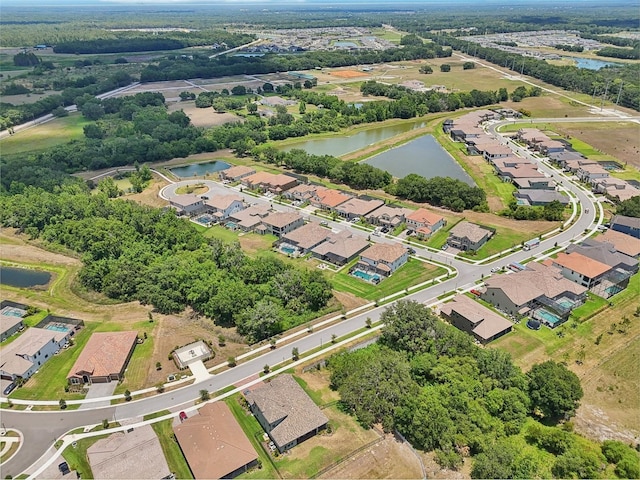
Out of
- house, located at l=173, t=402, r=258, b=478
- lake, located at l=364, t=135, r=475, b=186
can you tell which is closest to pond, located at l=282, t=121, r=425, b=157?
lake, located at l=364, t=135, r=475, b=186

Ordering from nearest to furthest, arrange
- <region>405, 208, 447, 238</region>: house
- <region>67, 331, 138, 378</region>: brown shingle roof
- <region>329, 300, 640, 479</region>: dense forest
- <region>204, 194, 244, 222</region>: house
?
<region>329, 300, 640, 479</region>: dense forest → <region>67, 331, 138, 378</region>: brown shingle roof → <region>405, 208, 447, 238</region>: house → <region>204, 194, 244, 222</region>: house

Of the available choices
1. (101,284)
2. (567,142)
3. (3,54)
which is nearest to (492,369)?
(101,284)

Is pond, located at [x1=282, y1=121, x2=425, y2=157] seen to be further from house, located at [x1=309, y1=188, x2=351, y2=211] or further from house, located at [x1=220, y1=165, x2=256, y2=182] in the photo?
house, located at [x1=309, y1=188, x2=351, y2=211]

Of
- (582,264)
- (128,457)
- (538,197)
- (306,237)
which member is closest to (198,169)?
(306,237)

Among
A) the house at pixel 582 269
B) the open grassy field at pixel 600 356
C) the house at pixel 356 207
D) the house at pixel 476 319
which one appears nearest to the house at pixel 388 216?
the house at pixel 356 207

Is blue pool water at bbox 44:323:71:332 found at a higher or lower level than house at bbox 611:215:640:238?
lower

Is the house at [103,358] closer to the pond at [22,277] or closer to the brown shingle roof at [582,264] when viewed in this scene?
the pond at [22,277]

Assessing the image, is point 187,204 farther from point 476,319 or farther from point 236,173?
point 476,319
